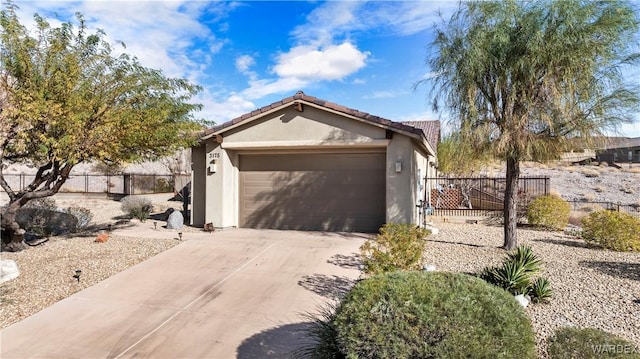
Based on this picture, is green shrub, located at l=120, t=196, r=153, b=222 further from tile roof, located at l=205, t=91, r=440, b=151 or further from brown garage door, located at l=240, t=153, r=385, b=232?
tile roof, located at l=205, t=91, r=440, b=151

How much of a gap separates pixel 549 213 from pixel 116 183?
26576 millimetres

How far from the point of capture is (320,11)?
11898 millimetres

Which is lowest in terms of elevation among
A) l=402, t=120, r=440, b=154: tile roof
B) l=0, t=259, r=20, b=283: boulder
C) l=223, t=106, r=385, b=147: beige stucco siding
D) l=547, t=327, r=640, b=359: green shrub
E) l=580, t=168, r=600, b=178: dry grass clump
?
l=0, t=259, r=20, b=283: boulder

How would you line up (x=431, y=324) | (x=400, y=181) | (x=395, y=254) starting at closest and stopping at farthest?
(x=431, y=324) < (x=395, y=254) < (x=400, y=181)

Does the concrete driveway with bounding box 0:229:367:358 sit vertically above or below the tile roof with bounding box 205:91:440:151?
below

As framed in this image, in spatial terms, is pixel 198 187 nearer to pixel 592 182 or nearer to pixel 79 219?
pixel 79 219

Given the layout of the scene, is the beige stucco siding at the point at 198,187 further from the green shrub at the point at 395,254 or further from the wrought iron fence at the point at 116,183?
the wrought iron fence at the point at 116,183

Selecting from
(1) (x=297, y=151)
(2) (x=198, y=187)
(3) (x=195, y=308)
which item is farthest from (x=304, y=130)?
(3) (x=195, y=308)

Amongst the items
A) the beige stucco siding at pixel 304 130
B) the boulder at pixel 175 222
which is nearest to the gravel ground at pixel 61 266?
the boulder at pixel 175 222

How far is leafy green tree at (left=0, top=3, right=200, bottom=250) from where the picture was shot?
7.73 m

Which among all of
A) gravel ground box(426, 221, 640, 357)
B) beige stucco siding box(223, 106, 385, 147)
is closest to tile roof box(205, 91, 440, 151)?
beige stucco siding box(223, 106, 385, 147)

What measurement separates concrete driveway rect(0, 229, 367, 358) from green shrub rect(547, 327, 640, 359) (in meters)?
2.76

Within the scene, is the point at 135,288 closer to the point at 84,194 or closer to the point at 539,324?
the point at 539,324

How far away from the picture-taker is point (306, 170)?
12.5 m
